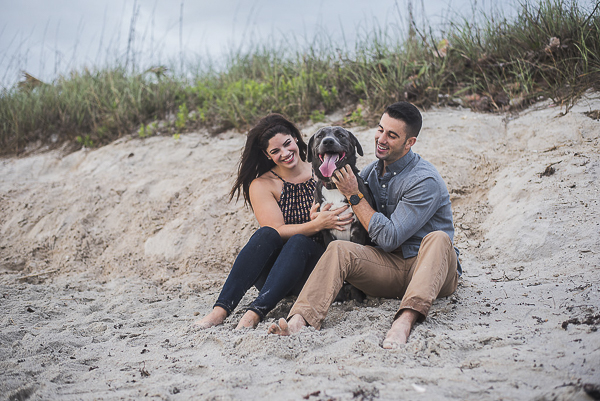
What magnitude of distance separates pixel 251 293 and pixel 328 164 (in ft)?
5.13

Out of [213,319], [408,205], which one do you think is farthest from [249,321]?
[408,205]

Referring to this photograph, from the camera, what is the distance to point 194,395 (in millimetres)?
2016

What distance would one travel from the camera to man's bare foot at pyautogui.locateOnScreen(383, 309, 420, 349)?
7.80ft

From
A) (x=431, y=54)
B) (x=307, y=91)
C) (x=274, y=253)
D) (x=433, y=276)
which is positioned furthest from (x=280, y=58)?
(x=433, y=276)

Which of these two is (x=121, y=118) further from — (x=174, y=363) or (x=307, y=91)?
(x=174, y=363)

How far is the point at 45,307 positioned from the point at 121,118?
429 centimetres

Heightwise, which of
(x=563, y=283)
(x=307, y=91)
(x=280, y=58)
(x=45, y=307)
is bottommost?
(x=563, y=283)

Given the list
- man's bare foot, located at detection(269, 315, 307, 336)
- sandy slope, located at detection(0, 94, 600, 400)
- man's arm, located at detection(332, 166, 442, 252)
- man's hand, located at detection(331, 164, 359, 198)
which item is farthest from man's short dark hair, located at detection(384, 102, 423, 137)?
man's bare foot, located at detection(269, 315, 307, 336)

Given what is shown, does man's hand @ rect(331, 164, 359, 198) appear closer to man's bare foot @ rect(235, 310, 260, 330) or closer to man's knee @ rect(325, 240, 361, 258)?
man's knee @ rect(325, 240, 361, 258)

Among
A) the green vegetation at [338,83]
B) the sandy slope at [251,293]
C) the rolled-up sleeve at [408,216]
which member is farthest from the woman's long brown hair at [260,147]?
the green vegetation at [338,83]

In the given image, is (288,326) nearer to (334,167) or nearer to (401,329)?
(401,329)

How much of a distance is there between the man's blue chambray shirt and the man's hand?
24 centimetres

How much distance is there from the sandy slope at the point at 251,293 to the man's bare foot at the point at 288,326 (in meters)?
0.07

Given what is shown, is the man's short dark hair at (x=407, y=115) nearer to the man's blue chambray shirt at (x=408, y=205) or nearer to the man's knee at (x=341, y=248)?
the man's blue chambray shirt at (x=408, y=205)
